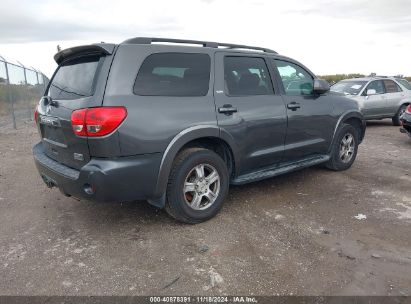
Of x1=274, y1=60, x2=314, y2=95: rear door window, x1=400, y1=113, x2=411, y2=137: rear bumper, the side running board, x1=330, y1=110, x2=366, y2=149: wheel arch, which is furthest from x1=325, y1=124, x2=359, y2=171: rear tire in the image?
x1=400, y1=113, x2=411, y2=137: rear bumper

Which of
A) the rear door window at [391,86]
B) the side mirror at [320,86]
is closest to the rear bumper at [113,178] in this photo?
the side mirror at [320,86]

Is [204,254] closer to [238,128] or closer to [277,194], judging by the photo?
[238,128]

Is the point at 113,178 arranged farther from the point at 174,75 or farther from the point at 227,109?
the point at 227,109

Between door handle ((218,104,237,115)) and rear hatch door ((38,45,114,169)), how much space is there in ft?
4.09

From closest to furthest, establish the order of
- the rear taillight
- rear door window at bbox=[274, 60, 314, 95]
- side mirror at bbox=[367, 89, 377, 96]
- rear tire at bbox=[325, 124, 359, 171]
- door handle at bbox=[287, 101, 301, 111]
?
the rear taillight, door handle at bbox=[287, 101, 301, 111], rear door window at bbox=[274, 60, 314, 95], rear tire at bbox=[325, 124, 359, 171], side mirror at bbox=[367, 89, 377, 96]

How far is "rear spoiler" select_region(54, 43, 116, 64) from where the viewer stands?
3248mm

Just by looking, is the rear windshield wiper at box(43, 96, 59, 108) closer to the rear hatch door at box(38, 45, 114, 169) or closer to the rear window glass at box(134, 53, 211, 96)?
the rear hatch door at box(38, 45, 114, 169)

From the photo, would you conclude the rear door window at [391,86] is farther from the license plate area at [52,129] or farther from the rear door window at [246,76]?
the license plate area at [52,129]

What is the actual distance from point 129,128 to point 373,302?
2.34 meters

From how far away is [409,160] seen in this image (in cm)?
658

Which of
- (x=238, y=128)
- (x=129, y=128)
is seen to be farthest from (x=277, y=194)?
(x=129, y=128)

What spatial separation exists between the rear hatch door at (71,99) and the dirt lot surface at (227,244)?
0.82m

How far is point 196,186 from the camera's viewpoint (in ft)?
12.2

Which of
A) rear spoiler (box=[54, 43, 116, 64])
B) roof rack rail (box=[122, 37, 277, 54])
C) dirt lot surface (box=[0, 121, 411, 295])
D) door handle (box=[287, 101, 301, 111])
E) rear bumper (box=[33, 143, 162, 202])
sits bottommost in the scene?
dirt lot surface (box=[0, 121, 411, 295])
